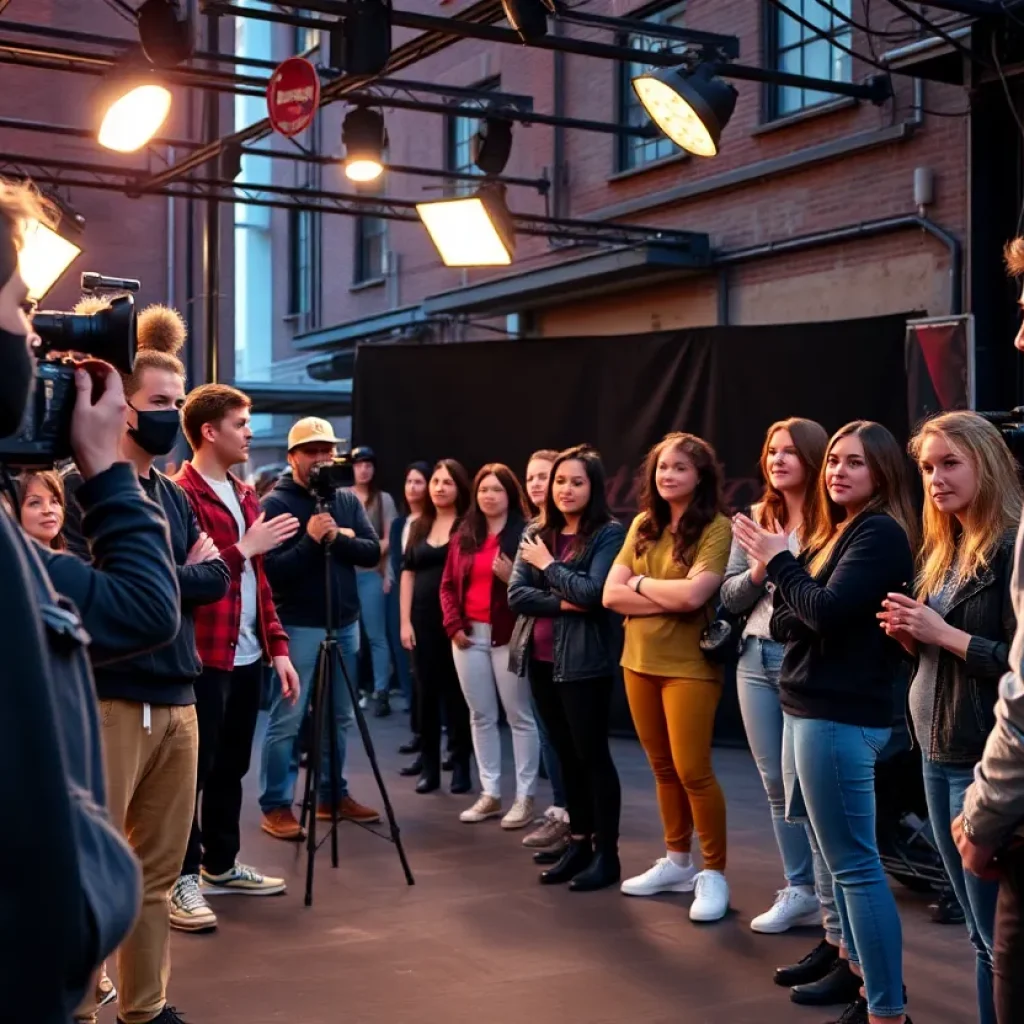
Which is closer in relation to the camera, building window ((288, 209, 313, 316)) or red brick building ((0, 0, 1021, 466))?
red brick building ((0, 0, 1021, 466))

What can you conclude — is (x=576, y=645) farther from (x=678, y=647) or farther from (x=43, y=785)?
(x=43, y=785)

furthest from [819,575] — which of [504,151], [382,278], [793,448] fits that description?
[382,278]

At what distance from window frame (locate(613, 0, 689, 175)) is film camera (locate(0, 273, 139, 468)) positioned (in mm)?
11534

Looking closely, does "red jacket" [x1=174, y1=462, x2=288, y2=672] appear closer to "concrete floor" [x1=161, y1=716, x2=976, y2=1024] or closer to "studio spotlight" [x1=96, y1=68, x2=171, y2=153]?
"concrete floor" [x1=161, y1=716, x2=976, y2=1024]

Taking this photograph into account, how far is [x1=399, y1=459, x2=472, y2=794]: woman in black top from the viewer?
7.73m

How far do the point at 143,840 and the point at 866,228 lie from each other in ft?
28.8

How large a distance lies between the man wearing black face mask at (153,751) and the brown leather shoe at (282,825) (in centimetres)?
255

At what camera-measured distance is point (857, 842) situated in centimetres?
381

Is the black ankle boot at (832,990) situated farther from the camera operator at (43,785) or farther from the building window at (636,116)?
the building window at (636,116)

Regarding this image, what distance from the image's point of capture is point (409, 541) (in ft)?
26.7

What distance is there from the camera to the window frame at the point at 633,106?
43.7 feet

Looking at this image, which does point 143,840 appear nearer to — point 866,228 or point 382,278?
point 866,228

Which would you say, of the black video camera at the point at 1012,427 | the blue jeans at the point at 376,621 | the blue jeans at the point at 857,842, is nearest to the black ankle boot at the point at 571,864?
the blue jeans at the point at 857,842

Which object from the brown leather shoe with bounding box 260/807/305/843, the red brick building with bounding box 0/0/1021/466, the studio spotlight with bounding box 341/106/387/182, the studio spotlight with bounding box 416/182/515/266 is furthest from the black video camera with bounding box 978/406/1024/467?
the studio spotlight with bounding box 416/182/515/266
